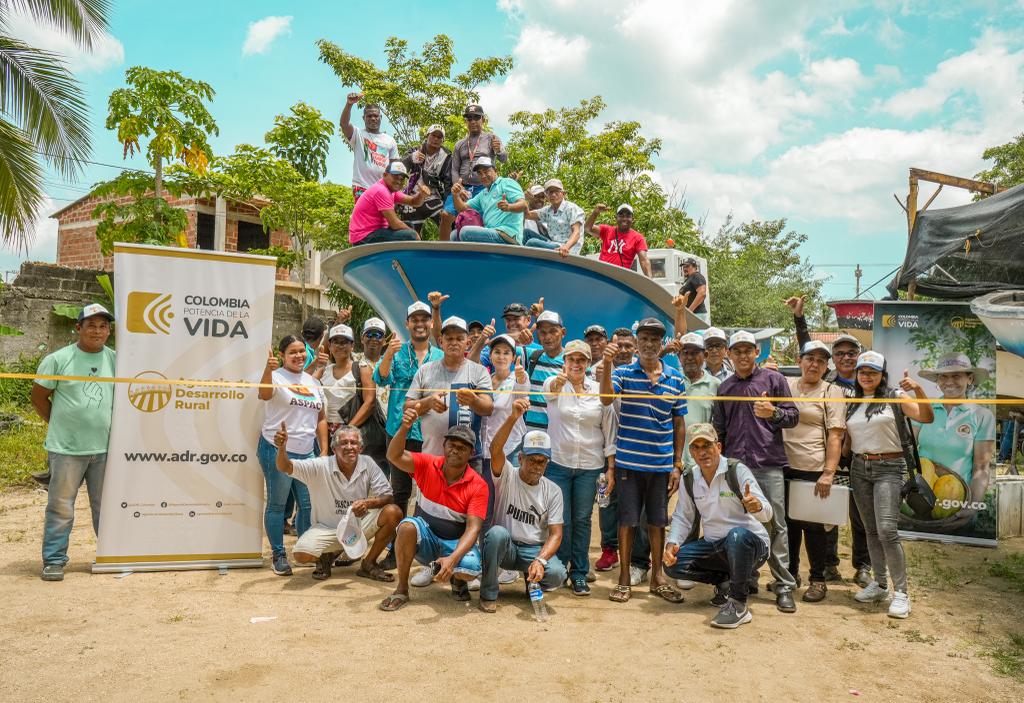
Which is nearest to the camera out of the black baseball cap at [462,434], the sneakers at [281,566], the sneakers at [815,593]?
the black baseball cap at [462,434]

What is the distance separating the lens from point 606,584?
526 centimetres

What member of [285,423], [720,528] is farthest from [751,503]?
[285,423]

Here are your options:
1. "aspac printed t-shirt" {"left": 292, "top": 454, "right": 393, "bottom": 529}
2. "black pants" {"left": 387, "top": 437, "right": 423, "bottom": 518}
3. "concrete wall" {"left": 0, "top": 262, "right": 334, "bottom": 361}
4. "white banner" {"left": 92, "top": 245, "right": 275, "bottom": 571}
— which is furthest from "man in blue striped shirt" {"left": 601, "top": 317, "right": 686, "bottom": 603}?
"concrete wall" {"left": 0, "top": 262, "right": 334, "bottom": 361}

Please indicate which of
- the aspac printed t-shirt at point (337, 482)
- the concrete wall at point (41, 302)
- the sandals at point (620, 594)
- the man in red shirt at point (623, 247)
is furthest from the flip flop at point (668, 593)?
the concrete wall at point (41, 302)

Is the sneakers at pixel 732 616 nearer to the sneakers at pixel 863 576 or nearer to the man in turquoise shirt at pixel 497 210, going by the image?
the sneakers at pixel 863 576

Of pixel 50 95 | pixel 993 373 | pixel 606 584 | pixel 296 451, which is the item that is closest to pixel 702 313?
pixel 993 373

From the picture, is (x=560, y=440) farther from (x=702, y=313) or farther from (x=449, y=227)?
(x=702, y=313)

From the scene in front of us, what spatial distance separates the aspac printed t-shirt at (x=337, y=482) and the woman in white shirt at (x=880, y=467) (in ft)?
10.0

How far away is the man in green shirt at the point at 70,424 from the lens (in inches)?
196

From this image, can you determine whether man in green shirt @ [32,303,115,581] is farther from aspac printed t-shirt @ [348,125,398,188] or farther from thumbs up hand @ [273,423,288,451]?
aspac printed t-shirt @ [348,125,398,188]

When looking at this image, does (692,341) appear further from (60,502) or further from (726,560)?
(60,502)

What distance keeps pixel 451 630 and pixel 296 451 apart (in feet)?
5.81

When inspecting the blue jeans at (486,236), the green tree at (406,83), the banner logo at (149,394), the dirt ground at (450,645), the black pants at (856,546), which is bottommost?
the dirt ground at (450,645)

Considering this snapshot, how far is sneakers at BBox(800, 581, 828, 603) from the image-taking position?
501 cm
